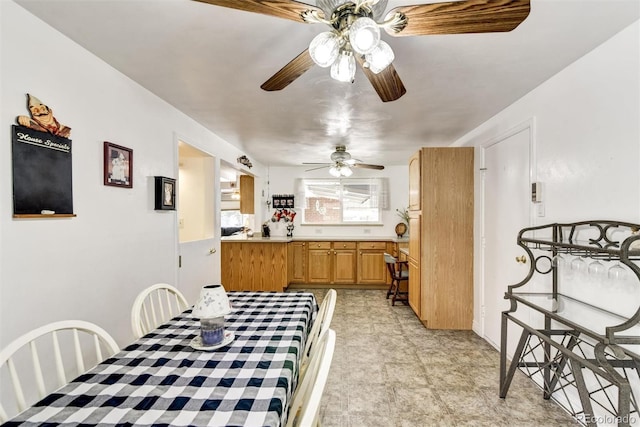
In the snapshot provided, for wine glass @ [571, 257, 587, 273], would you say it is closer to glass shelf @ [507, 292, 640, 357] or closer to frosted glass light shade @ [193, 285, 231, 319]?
glass shelf @ [507, 292, 640, 357]

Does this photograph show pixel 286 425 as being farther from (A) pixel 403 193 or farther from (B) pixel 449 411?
(A) pixel 403 193

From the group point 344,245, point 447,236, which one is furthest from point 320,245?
point 447,236

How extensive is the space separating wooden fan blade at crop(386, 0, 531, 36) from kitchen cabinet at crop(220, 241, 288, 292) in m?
4.15

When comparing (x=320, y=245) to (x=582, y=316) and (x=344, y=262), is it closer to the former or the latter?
(x=344, y=262)

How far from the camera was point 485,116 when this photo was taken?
3109 millimetres

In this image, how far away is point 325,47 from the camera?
1168mm

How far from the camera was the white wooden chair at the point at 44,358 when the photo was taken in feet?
3.71

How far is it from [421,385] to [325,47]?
7.93 feet

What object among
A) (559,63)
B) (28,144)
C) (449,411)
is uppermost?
(559,63)

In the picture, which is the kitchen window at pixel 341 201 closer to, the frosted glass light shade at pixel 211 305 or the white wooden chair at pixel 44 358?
the white wooden chair at pixel 44 358

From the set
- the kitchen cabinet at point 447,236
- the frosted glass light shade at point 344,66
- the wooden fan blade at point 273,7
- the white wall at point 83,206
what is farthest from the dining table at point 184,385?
the kitchen cabinet at point 447,236

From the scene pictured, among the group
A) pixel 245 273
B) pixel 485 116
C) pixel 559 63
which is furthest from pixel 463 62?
pixel 245 273

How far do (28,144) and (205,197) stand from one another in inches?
91.8

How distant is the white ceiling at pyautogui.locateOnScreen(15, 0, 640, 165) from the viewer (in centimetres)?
150
